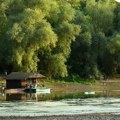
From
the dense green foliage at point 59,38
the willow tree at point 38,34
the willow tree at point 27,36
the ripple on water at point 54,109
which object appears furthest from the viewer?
the dense green foliage at point 59,38

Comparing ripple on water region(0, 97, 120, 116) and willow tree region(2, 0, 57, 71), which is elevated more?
willow tree region(2, 0, 57, 71)

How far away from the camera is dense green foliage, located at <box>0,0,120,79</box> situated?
67.5 meters

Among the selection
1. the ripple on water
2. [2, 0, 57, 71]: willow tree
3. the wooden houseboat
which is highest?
[2, 0, 57, 71]: willow tree

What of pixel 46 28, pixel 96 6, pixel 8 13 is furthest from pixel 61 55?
pixel 96 6

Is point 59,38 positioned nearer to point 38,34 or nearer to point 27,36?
point 38,34

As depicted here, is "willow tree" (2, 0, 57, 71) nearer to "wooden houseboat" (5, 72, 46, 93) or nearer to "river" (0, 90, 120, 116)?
"wooden houseboat" (5, 72, 46, 93)

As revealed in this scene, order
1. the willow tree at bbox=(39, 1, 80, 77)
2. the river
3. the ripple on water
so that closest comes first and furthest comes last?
1. the ripple on water
2. the river
3. the willow tree at bbox=(39, 1, 80, 77)

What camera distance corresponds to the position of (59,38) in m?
73.5

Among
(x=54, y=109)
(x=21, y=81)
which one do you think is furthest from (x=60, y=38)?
(x=54, y=109)

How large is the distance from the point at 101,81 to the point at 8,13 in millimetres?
19904

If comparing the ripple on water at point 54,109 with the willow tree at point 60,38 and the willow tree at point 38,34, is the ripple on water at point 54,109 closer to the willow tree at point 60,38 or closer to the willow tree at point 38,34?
the willow tree at point 38,34

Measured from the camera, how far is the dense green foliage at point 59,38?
67.5m

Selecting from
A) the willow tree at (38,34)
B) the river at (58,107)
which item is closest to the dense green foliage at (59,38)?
the willow tree at (38,34)

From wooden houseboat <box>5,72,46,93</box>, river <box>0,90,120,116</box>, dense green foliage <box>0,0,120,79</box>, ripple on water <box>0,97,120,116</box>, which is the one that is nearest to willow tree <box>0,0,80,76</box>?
dense green foliage <box>0,0,120,79</box>
